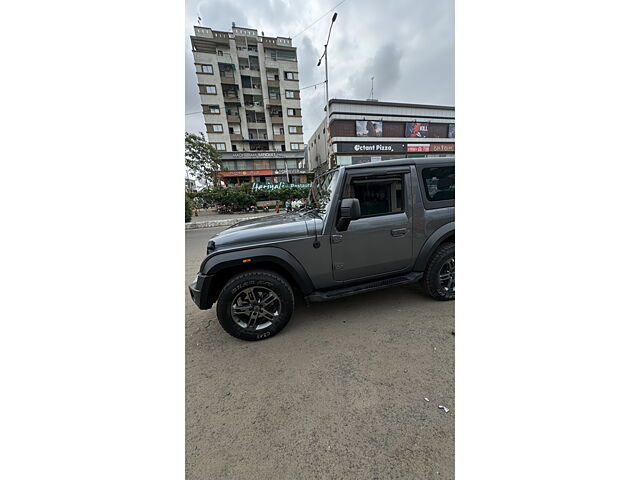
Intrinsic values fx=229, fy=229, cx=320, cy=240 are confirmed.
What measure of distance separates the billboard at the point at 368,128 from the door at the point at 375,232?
68.5 feet

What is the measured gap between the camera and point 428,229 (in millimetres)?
2676

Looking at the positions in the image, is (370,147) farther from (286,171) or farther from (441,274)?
(441,274)

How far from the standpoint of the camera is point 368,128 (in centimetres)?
2128

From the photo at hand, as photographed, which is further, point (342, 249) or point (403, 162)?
point (403, 162)

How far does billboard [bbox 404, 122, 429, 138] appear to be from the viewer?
2262cm

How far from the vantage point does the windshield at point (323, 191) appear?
2535 mm

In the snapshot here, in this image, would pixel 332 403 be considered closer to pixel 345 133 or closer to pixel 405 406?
pixel 405 406

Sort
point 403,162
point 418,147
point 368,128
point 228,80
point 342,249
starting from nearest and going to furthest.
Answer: point 342,249 → point 403,162 → point 368,128 → point 418,147 → point 228,80

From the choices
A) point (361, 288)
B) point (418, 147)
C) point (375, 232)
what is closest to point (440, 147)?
point (418, 147)

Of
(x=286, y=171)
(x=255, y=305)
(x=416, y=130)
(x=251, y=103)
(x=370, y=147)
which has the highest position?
(x=251, y=103)

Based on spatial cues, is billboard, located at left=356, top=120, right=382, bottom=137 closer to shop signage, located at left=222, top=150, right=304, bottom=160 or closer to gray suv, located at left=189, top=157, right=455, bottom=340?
shop signage, located at left=222, top=150, right=304, bottom=160

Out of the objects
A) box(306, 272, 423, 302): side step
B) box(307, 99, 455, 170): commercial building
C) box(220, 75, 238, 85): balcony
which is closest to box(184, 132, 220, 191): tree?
box(307, 99, 455, 170): commercial building

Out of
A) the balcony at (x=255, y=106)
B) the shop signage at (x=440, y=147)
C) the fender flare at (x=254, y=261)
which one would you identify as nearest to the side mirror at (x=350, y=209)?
the fender flare at (x=254, y=261)

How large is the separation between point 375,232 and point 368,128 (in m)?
21.8
